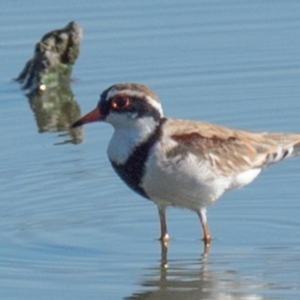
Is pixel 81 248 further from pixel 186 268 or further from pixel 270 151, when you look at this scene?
pixel 270 151

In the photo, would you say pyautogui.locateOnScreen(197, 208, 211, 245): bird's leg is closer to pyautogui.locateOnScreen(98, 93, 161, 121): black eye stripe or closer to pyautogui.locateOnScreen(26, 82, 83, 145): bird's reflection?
pyautogui.locateOnScreen(98, 93, 161, 121): black eye stripe

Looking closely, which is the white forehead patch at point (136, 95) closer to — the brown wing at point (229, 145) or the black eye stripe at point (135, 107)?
the black eye stripe at point (135, 107)

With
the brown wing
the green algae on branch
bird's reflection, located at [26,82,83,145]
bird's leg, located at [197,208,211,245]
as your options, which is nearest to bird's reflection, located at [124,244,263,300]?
bird's leg, located at [197,208,211,245]

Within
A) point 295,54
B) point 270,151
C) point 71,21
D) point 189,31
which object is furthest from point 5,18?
point 270,151

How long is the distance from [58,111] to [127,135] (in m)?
3.96

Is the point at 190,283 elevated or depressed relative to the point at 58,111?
depressed

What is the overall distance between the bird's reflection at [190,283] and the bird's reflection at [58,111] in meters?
3.26

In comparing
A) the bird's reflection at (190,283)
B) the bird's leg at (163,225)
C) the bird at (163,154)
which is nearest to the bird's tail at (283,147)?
the bird at (163,154)

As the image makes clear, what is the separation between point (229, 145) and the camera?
11953 millimetres

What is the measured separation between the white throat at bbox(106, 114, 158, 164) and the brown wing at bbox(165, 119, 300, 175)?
0.52 ft

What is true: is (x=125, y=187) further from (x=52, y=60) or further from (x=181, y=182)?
(x=52, y=60)

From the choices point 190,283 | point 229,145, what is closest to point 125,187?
point 229,145

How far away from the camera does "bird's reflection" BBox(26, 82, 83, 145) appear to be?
1444 centimetres

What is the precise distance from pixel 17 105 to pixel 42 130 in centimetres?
92
